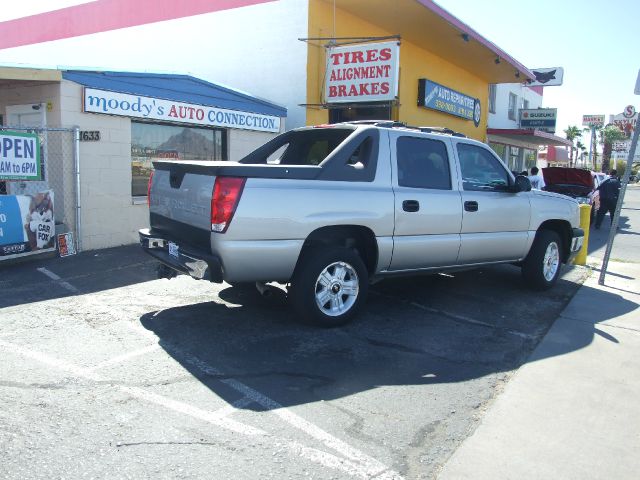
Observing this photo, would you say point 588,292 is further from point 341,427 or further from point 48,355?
point 48,355

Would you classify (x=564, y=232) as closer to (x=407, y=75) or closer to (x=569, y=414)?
(x=569, y=414)

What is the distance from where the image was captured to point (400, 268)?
19.2 ft

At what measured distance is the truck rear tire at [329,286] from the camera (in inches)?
201

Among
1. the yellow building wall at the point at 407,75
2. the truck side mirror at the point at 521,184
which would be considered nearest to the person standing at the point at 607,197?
the yellow building wall at the point at 407,75

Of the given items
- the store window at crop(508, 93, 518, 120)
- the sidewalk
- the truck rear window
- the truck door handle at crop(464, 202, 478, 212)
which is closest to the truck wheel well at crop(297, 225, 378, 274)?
the truck rear window

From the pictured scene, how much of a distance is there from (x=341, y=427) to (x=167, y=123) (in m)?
7.97

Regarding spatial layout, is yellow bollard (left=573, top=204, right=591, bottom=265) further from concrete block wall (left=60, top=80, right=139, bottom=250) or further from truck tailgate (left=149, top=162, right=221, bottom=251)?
concrete block wall (left=60, top=80, right=139, bottom=250)

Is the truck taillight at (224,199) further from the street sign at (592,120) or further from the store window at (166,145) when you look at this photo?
the street sign at (592,120)

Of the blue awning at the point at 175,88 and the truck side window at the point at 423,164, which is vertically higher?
the blue awning at the point at 175,88

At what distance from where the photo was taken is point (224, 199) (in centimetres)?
465

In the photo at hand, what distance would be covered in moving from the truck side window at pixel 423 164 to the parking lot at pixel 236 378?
144cm

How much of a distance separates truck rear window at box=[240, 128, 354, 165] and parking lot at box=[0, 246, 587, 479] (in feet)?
5.45

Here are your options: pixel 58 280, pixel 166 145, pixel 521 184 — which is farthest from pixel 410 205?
pixel 166 145

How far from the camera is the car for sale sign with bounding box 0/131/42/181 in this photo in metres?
7.60
